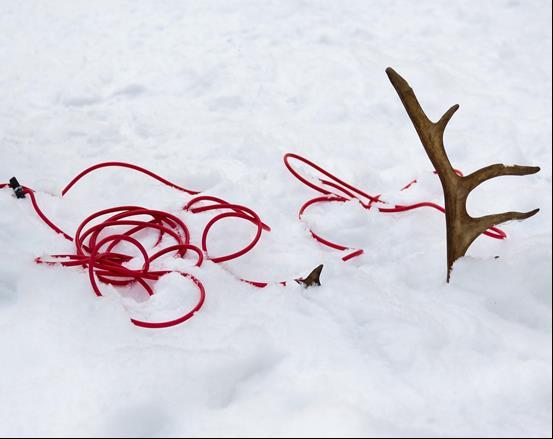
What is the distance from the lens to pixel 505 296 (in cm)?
175

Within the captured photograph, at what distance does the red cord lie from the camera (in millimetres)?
2176

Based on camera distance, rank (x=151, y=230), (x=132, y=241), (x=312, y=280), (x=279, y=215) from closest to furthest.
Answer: (x=312, y=280) → (x=132, y=241) → (x=151, y=230) → (x=279, y=215)

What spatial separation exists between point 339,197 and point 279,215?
0.78 ft

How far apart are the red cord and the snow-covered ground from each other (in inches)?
1.6

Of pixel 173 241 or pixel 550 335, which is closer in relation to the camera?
pixel 550 335

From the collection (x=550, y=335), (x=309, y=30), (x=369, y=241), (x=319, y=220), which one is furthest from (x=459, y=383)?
(x=309, y=30)

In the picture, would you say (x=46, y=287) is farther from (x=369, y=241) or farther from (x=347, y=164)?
(x=347, y=164)

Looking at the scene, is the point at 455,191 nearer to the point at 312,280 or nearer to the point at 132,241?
the point at 312,280

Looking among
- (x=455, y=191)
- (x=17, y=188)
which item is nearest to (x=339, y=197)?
(x=455, y=191)

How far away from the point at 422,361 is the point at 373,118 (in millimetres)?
1808

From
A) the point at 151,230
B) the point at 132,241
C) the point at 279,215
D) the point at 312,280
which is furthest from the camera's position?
the point at 279,215

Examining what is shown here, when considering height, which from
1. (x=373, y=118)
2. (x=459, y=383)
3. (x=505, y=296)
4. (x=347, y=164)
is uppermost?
(x=373, y=118)

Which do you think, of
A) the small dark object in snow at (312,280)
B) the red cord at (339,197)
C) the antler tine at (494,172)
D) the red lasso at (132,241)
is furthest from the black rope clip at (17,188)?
the antler tine at (494,172)

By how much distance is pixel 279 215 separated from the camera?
236cm
